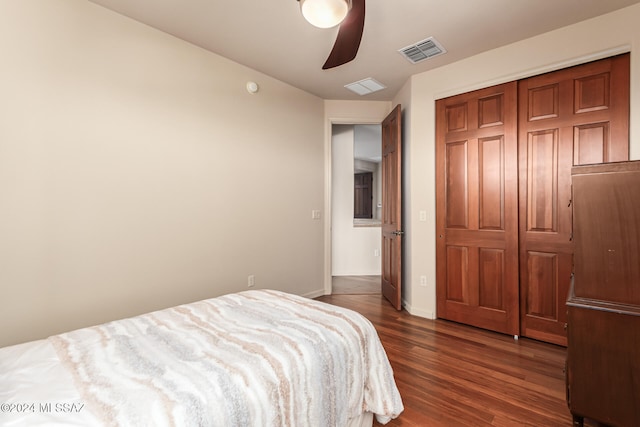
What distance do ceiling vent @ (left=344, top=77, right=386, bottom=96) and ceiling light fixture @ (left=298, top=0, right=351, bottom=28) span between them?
1.98 m

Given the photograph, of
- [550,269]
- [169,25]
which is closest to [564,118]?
[550,269]

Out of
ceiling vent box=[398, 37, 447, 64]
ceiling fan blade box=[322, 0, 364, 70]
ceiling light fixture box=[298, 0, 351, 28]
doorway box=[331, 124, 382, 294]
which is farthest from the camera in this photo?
doorway box=[331, 124, 382, 294]

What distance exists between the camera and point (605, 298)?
1.40 metres

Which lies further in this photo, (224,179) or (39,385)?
(224,179)

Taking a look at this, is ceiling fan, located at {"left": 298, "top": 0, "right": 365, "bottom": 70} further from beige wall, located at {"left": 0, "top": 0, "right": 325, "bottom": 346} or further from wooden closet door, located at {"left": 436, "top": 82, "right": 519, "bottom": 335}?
wooden closet door, located at {"left": 436, "top": 82, "right": 519, "bottom": 335}

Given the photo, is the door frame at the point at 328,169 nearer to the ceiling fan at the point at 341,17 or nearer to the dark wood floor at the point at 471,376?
the dark wood floor at the point at 471,376

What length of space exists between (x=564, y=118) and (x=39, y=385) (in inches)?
139

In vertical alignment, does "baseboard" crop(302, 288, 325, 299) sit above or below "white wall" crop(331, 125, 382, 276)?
below

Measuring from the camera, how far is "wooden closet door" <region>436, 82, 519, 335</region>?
2.68m

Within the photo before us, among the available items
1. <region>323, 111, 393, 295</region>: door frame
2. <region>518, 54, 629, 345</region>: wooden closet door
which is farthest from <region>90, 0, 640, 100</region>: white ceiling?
<region>323, 111, 393, 295</region>: door frame

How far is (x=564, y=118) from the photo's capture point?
2.41 meters

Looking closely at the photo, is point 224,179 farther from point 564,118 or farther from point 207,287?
point 564,118

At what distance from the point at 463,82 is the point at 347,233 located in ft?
10.1

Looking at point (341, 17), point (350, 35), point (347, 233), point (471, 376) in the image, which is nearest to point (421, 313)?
point (471, 376)
